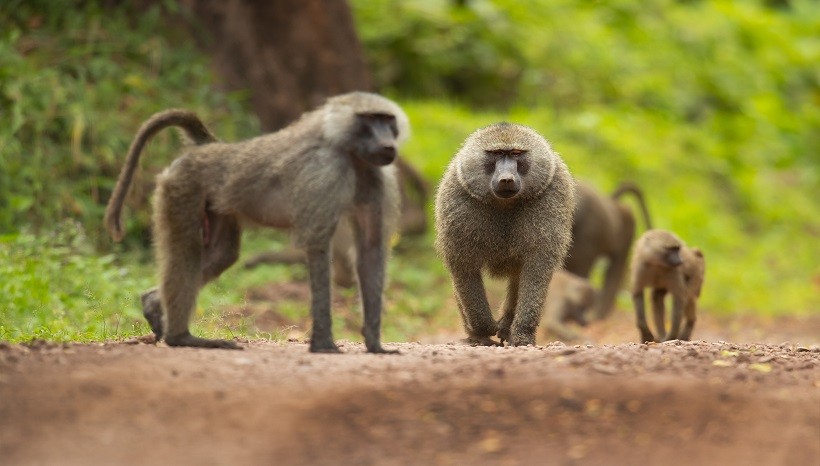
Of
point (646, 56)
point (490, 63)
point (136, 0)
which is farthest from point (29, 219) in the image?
point (646, 56)

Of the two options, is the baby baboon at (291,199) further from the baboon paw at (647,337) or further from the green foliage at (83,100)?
the green foliage at (83,100)

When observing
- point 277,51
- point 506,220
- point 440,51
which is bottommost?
point 506,220

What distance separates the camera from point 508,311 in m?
6.82

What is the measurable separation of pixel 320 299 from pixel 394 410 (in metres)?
1.32

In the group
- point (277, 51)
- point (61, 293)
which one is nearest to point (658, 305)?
point (61, 293)

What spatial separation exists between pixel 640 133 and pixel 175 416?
39.2ft

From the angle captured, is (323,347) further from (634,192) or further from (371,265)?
(634,192)

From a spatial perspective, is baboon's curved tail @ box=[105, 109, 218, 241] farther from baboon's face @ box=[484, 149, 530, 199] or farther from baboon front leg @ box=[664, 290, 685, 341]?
baboon front leg @ box=[664, 290, 685, 341]

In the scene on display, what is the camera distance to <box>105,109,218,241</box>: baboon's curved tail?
585 cm

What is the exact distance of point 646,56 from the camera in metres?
17.2

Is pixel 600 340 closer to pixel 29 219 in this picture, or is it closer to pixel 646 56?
pixel 29 219

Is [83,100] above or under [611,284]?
above

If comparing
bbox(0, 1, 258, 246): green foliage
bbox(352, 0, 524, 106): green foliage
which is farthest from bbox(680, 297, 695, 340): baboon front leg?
bbox(352, 0, 524, 106): green foliage

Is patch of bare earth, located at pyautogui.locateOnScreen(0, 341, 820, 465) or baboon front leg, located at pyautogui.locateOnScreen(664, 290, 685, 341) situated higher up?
patch of bare earth, located at pyautogui.locateOnScreen(0, 341, 820, 465)
